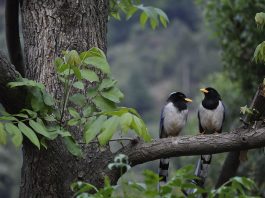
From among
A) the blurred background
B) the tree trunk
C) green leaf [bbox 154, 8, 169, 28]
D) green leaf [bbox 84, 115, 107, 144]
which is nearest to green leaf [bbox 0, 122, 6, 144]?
green leaf [bbox 84, 115, 107, 144]

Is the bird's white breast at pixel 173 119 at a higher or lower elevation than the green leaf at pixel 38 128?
lower

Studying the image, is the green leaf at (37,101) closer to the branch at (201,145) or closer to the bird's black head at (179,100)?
the branch at (201,145)

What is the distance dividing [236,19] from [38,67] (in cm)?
458

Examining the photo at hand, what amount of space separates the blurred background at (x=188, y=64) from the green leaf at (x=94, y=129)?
4.51 meters

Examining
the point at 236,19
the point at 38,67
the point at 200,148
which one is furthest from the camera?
the point at 236,19

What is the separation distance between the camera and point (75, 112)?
3594mm

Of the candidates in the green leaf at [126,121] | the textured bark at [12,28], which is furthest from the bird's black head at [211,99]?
the green leaf at [126,121]

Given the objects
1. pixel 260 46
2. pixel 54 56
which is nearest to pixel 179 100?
pixel 54 56

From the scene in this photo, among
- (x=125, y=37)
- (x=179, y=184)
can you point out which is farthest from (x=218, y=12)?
(x=125, y=37)

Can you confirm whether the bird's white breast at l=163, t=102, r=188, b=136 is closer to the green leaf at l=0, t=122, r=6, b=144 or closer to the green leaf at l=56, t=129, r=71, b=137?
the green leaf at l=56, t=129, r=71, b=137

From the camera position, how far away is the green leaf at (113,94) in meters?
3.59

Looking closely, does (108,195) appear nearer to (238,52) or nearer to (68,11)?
(68,11)

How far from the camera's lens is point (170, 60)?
2025 inches

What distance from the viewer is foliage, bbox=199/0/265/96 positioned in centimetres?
827
